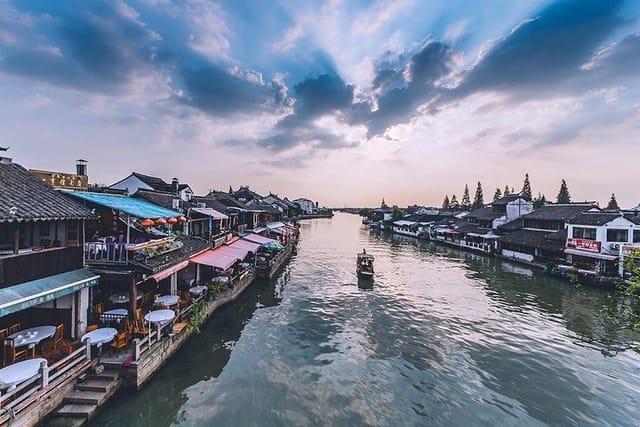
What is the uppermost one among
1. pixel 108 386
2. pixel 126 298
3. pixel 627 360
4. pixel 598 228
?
pixel 598 228

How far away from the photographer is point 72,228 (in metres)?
13.6

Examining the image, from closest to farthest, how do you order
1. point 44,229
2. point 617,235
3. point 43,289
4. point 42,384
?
point 42,384, point 43,289, point 44,229, point 617,235

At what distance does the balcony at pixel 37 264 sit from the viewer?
1059cm

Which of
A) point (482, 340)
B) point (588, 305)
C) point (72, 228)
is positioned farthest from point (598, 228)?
point (72, 228)

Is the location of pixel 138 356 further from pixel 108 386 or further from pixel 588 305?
pixel 588 305

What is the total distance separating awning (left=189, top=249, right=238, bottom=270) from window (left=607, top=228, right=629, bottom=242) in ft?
129

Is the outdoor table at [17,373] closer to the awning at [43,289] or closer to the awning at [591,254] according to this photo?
the awning at [43,289]

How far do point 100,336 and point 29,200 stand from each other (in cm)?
598

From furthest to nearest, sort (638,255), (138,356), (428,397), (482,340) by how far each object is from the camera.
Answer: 1. (482,340)
2. (428,397)
3. (138,356)
4. (638,255)

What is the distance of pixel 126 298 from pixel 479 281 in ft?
112

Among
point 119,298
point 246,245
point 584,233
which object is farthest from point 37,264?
point 584,233

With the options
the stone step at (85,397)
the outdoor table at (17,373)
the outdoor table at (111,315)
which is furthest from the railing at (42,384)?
the outdoor table at (111,315)

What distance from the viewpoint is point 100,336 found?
12.2 m

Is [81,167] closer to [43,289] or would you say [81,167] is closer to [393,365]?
[43,289]
